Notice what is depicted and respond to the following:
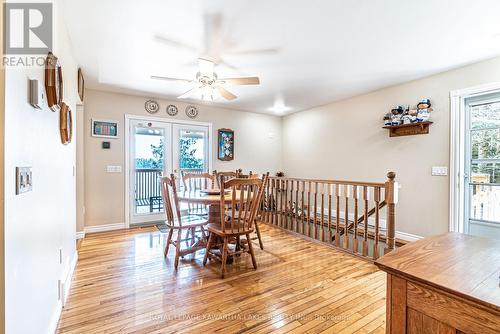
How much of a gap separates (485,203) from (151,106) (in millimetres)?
5405

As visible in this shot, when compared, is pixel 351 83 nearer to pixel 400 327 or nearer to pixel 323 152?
pixel 323 152

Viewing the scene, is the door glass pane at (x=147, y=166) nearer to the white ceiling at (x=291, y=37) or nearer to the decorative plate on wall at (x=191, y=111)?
the decorative plate on wall at (x=191, y=111)

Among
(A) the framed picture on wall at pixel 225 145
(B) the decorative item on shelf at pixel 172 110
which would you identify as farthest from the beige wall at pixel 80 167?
(A) the framed picture on wall at pixel 225 145

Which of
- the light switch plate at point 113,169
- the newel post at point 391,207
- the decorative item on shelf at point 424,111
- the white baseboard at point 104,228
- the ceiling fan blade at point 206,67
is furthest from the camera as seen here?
the light switch plate at point 113,169

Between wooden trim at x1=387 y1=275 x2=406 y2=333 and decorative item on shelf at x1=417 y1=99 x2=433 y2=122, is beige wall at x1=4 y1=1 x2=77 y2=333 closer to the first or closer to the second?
wooden trim at x1=387 y1=275 x2=406 y2=333

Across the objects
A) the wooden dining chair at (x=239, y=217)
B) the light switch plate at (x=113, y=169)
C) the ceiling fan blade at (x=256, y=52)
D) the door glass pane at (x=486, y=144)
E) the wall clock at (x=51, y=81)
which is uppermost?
the ceiling fan blade at (x=256, y=52)

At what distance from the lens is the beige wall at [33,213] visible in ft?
3.12

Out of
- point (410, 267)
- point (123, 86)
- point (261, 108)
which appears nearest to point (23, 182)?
point (410, 267)

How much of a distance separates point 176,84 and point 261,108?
7.20ft

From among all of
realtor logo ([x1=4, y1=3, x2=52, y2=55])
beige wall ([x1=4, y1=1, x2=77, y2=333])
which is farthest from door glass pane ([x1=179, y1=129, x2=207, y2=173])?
realtor logo ([x1=4, y1=3, x2=52, y2=55])

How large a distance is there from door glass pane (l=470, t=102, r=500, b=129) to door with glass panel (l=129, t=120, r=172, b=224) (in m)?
4.82

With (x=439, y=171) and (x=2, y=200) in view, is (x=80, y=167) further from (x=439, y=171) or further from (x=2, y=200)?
(x=439, y=171)

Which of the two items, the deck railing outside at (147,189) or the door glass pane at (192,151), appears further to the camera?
the door glass pane at (192,151)

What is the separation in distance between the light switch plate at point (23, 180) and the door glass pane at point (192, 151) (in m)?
3.71
